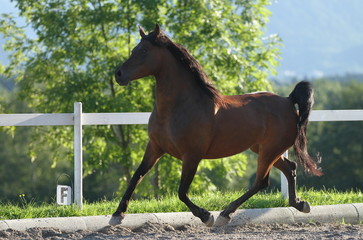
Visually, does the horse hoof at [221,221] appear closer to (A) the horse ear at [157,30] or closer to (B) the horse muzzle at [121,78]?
(B) the horse muzzle at [121,78]

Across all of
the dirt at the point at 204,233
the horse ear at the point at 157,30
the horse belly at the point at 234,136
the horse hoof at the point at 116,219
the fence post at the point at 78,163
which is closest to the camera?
the dirt at the point at 204,233

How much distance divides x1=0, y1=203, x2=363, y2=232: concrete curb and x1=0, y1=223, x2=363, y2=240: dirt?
10cm

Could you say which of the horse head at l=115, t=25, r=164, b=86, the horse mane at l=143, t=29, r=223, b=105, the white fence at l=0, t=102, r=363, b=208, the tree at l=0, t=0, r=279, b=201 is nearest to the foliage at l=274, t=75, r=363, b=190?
the tree at l=0, t=0, r=279, b=201

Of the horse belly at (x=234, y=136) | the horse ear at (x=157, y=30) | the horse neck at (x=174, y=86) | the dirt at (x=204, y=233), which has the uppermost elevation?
the horse ear at (x=157, y=30)

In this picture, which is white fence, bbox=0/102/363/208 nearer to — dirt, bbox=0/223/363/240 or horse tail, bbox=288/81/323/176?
horse tail, bbox=288/81/323/176

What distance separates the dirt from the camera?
5.77 metres

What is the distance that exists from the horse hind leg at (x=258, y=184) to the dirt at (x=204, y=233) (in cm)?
12

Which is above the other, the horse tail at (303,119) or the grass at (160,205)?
the horse tail at (303,119)

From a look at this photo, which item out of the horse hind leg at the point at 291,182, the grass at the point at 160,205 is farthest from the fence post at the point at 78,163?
the horse hind leg at the point at 291,182

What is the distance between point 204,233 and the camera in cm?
621

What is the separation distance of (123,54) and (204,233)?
48.0ft

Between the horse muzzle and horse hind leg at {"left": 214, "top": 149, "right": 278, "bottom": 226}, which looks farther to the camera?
horse hind leg at {"left": 214, "top": 149, "right": 278, "bottom": 226}

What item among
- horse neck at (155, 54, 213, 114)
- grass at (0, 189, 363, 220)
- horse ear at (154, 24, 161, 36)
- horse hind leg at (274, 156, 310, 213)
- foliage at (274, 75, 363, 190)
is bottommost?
foliage at (274, 75, 363, 190)

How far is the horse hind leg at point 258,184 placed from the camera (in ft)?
21.6
